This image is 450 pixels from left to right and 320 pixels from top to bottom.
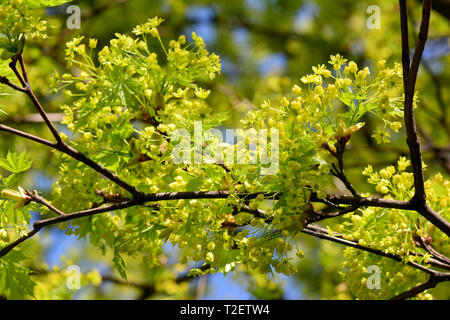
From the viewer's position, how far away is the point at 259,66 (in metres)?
7.03

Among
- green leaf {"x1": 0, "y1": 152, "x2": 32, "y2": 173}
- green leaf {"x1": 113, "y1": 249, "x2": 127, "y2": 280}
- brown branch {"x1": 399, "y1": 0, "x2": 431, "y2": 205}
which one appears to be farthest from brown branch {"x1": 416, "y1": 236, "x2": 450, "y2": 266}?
green leaf {"x1": 0, "y1": 152, "x2": 32, "y2": 173}

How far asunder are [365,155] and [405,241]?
3.85m

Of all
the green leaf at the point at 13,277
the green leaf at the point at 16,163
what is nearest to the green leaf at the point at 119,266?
the green leaf at the point at 13,277

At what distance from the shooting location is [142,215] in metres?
1.85

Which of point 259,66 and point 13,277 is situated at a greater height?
point 259,66

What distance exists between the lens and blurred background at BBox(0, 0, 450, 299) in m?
4.20

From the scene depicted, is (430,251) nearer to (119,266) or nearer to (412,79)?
(412,79)

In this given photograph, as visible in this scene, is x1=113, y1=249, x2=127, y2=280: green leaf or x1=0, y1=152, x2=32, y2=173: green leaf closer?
x1=0, y1=152, x2=32, y2=173: green leaf

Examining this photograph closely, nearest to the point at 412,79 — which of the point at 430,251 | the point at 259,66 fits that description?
the point at 430,251

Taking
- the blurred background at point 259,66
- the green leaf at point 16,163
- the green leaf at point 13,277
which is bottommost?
the green leaf at point 13,277

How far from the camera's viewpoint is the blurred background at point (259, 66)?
4199mm

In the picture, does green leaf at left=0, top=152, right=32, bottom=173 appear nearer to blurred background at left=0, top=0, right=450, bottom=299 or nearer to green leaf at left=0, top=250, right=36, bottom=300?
green leaf at left=0, top=250, right=36, bottom=300

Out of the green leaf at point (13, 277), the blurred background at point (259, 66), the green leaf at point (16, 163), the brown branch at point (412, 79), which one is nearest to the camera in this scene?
the brown branch at point (412, 79)

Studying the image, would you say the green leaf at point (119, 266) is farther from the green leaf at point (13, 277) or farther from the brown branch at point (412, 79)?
the brown branch at point (412, 79)
